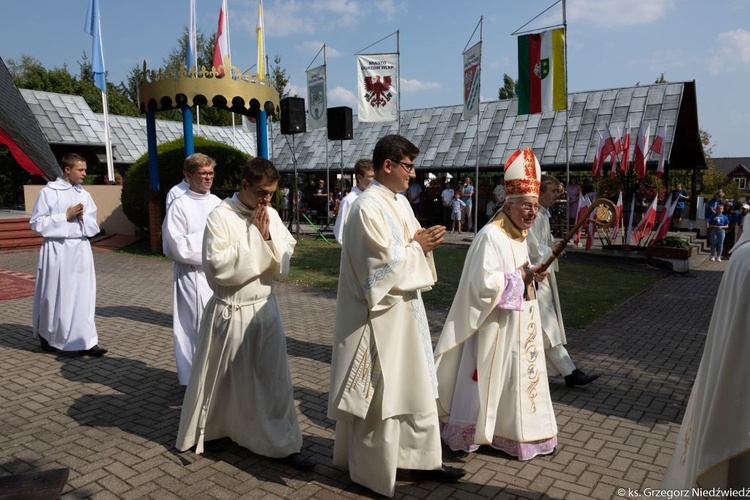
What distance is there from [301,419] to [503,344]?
1811 millimetres

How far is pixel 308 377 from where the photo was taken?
18.2 ft

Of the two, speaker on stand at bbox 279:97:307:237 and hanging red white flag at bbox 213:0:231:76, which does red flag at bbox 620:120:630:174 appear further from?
hanging red white flag at bbox 213:0:231:76

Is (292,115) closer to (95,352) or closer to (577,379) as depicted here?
(95,352)

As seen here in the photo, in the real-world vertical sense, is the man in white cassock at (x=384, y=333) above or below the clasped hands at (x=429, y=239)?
below

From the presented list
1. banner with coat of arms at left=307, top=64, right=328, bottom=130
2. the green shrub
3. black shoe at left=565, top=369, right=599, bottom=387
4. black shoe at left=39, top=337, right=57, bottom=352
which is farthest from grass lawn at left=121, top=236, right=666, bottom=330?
black shoe at left=39, top=337, right=57, bottom=352

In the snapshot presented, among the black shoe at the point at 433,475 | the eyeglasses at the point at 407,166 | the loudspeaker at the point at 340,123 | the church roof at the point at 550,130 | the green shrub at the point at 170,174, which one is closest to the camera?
the eyeglasses at the point at 407,166

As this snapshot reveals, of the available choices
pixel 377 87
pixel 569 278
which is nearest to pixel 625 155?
pixel 569 278

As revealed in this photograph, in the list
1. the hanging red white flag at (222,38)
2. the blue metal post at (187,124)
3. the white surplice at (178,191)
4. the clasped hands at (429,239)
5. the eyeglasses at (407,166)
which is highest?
the hanging red white flag at (222,38)

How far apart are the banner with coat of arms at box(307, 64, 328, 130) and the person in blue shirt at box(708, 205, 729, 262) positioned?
1160 centimetres

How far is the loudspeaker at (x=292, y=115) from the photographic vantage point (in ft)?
55.4

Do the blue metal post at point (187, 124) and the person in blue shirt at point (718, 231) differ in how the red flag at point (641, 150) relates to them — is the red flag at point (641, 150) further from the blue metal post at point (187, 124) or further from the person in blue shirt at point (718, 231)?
the blue metal post at point (187, 124)

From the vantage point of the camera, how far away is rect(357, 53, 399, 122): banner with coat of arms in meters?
14.7

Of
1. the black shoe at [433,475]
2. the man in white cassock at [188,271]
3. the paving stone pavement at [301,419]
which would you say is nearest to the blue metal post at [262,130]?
the paving stone pavement at [301,419]

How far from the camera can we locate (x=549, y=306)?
516 cm
